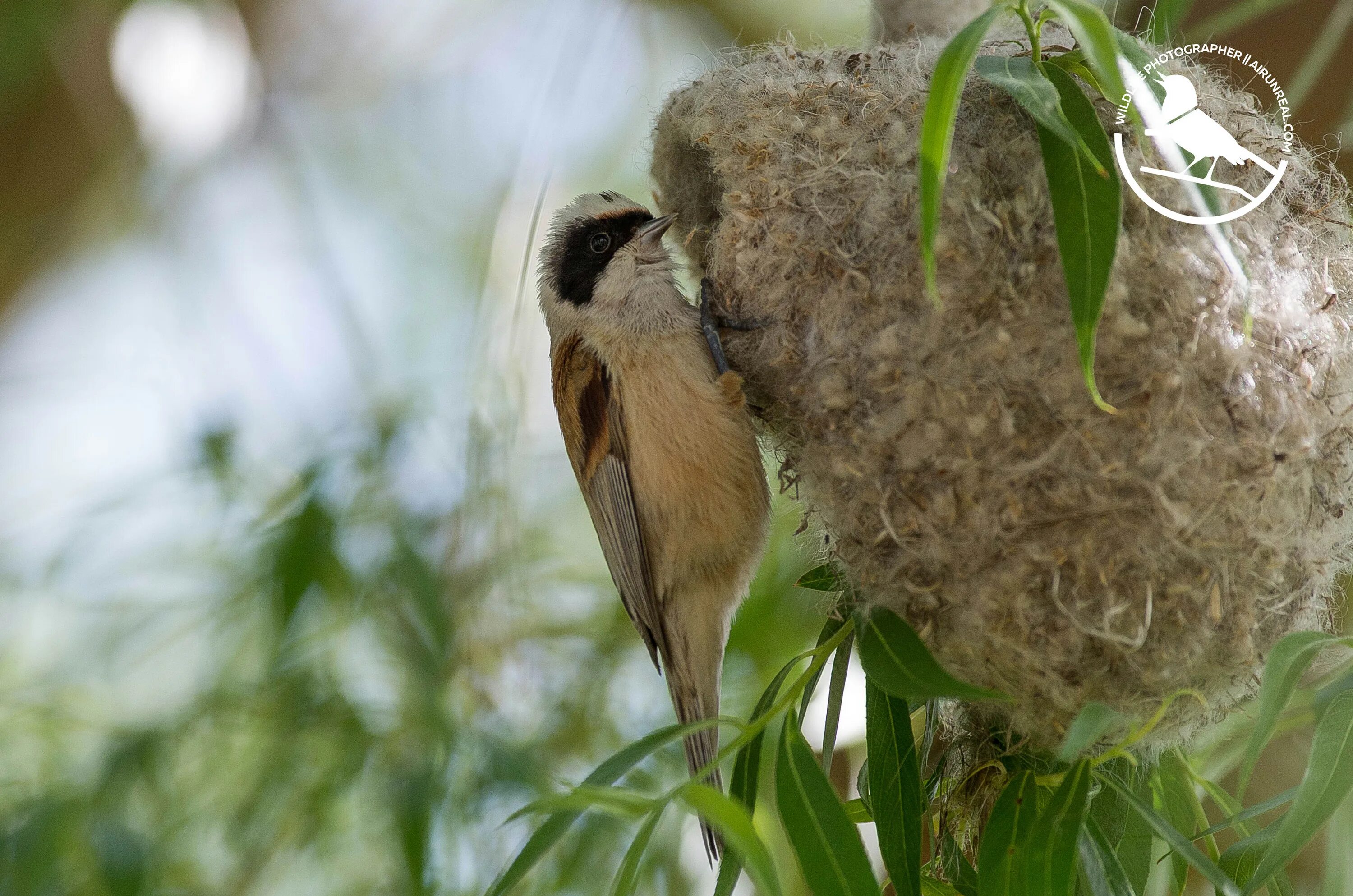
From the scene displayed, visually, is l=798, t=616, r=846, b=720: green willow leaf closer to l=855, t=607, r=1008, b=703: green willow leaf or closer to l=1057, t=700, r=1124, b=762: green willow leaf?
l=855, t=607, r=1008, b=703: green willow leaf

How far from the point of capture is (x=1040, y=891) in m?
1.60

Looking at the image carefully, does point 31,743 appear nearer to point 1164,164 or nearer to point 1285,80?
point 1164,164

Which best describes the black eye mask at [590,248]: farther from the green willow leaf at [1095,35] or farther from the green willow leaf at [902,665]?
the green willow leaf at [1095,35]

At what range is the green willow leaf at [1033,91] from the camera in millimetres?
1376

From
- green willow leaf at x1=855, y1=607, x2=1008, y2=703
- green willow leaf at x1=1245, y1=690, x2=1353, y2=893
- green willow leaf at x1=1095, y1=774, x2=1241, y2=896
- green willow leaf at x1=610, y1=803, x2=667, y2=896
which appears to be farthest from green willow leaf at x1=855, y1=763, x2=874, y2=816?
green willow leaf at x1=1245, y1=690, x2=1353, y2=893

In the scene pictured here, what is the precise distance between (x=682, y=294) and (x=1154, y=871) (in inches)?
62.0

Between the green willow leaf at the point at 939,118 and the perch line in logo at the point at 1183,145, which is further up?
the green willow leaf at the point at 939,118

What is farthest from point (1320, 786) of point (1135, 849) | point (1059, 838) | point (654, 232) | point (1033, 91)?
point (654, 232)

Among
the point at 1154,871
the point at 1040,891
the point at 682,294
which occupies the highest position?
the point at 682,294

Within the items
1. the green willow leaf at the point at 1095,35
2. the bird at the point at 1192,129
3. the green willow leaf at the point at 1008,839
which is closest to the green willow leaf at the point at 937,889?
the green willow leaf at the point at 1008,839

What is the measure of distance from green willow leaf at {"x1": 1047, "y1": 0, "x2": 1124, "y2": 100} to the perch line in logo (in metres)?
0.25

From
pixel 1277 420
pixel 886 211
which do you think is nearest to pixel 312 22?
pixel 886 211

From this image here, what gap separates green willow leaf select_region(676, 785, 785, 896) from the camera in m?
1.27

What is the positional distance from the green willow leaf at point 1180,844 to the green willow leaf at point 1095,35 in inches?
40.9
